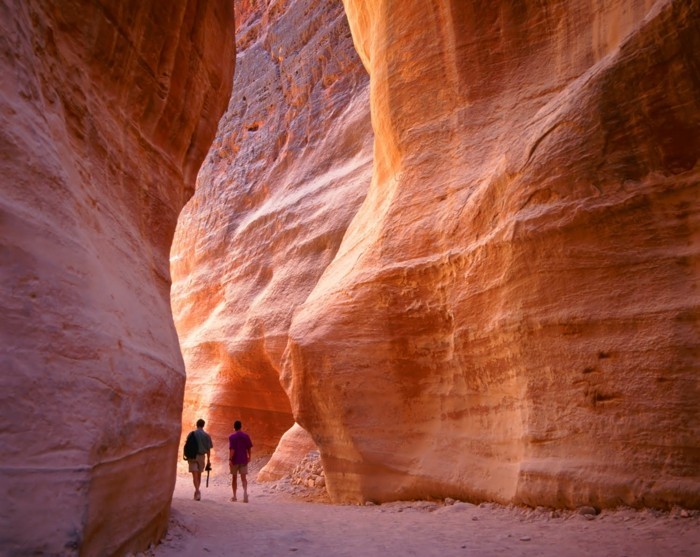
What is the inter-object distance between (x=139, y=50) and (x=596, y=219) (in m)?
4.90

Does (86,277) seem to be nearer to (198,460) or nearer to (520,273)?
(520,273)

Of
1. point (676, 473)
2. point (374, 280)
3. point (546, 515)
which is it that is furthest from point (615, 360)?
point (374, 280)

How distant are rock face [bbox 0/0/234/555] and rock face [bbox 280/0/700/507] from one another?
9.74 feet

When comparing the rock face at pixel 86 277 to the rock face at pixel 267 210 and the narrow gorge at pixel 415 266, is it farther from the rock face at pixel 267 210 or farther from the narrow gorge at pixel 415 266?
the rock face at pixel 267 210

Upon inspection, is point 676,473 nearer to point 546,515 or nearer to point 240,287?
point 546,515

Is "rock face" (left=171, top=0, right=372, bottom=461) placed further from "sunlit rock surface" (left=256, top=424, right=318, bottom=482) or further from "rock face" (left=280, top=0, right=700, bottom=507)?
"rock face" (left=280, top=0, right=700, bottom=507)

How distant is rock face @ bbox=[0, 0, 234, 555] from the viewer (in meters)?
3.13

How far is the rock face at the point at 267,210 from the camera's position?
14.4 meters

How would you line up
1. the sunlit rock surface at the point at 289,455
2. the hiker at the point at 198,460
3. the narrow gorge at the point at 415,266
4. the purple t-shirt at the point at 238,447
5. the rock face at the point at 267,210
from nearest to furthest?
the narrow gorge at the point at 415,266 → the hiker at the point at 198,460 → the purple t-shirt at the point at 238,447 → the sunlit rock surface at the point at 289,455 → the rock face at the point at 267,210

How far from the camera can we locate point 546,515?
16.8 feet

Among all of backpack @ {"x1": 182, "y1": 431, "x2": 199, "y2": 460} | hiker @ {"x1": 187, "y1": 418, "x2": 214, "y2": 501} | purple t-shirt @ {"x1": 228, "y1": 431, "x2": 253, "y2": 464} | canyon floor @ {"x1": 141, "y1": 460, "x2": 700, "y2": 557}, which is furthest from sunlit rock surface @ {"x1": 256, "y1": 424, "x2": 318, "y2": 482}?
canyon floor @ {"x1": 141, "y1": 460, "x2": 700, "y2": 557}

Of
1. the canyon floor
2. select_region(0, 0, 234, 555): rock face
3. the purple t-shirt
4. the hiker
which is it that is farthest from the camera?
the purple t-shirt

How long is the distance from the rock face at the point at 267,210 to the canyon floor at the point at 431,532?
7551mm

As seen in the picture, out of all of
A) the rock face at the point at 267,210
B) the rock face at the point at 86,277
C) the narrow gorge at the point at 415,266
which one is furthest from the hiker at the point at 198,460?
the rock face at the point at 267,210
